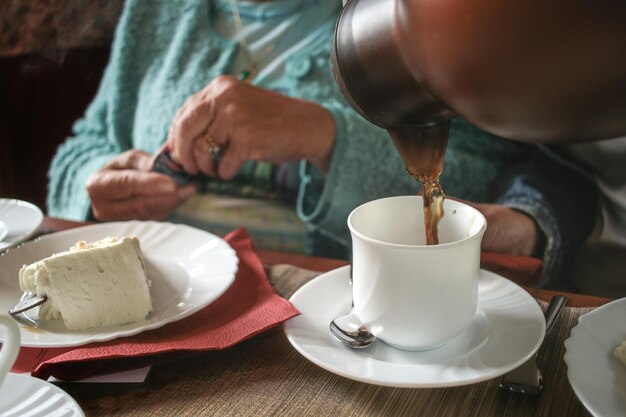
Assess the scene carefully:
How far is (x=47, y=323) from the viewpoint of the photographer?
1.80 feet

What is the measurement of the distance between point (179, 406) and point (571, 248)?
0.55 m

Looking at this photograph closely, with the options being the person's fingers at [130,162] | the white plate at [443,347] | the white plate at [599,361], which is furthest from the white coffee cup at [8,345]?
the person's fingers at [130,162]

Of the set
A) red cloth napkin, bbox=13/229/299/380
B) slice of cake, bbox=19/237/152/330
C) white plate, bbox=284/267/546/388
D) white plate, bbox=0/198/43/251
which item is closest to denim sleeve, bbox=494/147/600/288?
white plate, bbox=284/267/546/388

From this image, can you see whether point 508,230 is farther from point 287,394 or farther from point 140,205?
point 140,205

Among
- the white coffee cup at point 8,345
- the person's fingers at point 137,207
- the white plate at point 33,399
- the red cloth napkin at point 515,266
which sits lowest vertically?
the person's fingers at point 137,207

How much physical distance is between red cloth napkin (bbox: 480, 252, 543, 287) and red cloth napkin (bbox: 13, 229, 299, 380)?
A: 24 cm

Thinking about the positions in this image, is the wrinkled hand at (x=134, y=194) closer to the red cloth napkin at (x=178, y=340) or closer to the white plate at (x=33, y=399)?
the red cloth napkin at (x=178, y=340)

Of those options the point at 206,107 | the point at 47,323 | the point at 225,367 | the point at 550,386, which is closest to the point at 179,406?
the point at 225,367

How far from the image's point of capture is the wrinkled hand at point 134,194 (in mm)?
945

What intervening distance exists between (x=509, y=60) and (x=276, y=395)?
0.30 metres

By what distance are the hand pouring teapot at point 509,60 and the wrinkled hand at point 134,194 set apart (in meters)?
0.62

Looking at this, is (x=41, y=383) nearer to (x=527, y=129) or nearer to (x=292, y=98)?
(x=527, y=129)

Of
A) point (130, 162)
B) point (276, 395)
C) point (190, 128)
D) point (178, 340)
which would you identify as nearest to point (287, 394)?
point (276, 395)

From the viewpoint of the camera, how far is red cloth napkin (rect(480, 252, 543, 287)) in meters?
0.64
